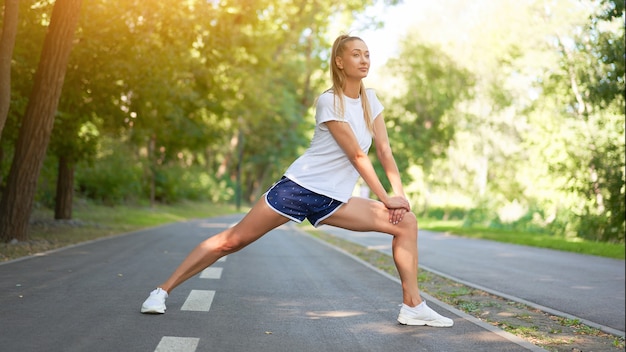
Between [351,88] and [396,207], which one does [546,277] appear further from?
[351,88]

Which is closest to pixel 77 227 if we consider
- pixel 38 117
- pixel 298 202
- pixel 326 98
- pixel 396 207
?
pixel 38 117

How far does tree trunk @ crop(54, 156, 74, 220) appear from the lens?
67.6 ft

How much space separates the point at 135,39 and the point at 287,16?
1604cm

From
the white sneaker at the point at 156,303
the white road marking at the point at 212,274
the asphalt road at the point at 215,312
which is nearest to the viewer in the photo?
the asphalt road at the point at 215,312

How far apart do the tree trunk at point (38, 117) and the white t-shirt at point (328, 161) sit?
9002 mm

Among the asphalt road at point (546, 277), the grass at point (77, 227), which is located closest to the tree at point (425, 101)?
the grass at point (77, 227)

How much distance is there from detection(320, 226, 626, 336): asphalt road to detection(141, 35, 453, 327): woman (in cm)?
253

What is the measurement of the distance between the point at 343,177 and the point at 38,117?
9.27m

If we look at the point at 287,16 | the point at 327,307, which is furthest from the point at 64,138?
the point at 287,16

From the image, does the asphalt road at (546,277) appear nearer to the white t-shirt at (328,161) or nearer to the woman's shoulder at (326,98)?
the white t-shirt at (328,161)

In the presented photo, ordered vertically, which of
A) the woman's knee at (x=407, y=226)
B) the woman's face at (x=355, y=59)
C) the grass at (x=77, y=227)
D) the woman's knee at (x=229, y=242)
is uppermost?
the woman's face at (x=355, y=59)

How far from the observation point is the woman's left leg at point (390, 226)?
17.9 feet

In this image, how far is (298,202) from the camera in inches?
212

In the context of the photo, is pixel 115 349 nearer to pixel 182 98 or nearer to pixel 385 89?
pixel 182 98
